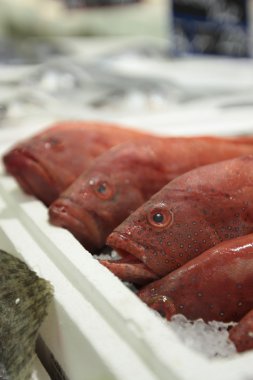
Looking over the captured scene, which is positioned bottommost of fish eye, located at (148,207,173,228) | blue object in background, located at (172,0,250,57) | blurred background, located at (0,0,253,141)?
blurred background, located at (0,0,253,141)

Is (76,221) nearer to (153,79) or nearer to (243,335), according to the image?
(243,335)

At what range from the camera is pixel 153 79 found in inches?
138

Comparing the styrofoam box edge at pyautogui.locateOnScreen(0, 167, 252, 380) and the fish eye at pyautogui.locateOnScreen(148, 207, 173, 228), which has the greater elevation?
the fish eye at pyautogui.locateOnScreen(148, 207, 173, 228)

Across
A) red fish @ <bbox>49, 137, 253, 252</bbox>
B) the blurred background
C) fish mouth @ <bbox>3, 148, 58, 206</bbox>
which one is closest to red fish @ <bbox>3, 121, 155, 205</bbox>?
fish mouth @ <bbox>3, 148, 58, 206</bbox>

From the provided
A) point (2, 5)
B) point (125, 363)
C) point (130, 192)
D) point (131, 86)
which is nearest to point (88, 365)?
point (125, 363)

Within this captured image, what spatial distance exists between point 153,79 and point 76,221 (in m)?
2.26

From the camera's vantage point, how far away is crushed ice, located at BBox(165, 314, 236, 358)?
0.93m

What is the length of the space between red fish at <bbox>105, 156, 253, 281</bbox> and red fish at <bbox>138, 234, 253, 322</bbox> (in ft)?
0.30

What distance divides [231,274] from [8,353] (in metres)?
0.42

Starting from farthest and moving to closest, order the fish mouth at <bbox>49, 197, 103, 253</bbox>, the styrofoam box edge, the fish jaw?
the fish mouth at <bbox>49, 197, 103, 253</bbox>, the fish jaw, the styrofoam box edge

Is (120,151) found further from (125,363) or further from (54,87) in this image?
(54,87)

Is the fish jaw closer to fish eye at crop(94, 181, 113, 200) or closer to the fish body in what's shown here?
fish eye at crop(94, 181, 113, 200)

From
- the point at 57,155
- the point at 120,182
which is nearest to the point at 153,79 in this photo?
the point at 57,155

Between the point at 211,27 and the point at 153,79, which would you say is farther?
the point at 211,27
